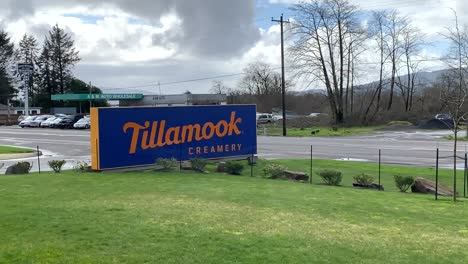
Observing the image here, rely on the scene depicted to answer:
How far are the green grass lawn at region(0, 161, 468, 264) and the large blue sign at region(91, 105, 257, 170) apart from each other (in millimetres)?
5662

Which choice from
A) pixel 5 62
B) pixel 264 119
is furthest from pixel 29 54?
pixel 264 119

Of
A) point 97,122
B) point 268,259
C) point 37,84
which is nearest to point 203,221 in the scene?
point 268,259

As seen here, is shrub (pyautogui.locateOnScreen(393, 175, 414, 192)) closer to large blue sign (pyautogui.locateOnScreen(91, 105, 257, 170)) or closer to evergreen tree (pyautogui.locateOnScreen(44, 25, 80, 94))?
large blue sign (pyautogui.locateOnScreen(91, 105, 257, 170))

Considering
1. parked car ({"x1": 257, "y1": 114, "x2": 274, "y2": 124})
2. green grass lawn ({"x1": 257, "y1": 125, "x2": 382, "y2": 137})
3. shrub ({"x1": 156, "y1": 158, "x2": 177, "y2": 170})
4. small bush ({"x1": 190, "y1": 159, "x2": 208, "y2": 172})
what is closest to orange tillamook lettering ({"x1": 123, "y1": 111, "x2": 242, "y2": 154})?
shrub ({"x1": 156, "y1": 158, "x2": 177, "y2": 170})

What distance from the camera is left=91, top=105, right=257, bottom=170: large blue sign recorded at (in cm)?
1995

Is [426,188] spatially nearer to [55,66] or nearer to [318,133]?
[318,133]

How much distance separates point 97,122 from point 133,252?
45.1ft

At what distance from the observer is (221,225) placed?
8609 millimetres

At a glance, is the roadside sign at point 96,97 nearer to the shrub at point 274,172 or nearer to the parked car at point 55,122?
the parked car at point 55,122

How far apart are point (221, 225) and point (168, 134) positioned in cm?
1384

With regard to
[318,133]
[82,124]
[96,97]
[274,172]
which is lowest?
[318,133]

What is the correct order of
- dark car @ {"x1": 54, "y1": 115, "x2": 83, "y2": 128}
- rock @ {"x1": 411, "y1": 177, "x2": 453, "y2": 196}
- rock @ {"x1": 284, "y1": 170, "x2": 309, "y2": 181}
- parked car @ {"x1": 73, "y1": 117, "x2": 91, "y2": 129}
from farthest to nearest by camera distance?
dark car @ {"x1": 54, "y1": 115, "x2": 83, "y2": 128}
parked car @ {"x1": 73, "y1": 117, "x2": 91, "y2": 129}
rock @ {"x1": 284, "y1": 170, "x2": 309, "y2": 181}
rock @ {"x1": 411, "y1": 177, "x2": 453, "y2": 196}

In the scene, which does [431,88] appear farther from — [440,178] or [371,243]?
[371,243]

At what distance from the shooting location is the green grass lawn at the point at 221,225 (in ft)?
22.2
